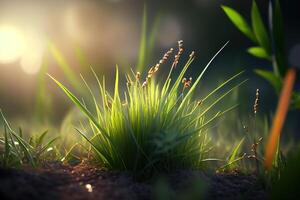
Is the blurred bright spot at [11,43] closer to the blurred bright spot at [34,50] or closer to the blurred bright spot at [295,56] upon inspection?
the blurred bright spot at [34,50]

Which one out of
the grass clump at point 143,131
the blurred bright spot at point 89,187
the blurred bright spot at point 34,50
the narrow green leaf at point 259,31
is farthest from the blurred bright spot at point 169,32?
the blurred bright spot at point 89,187

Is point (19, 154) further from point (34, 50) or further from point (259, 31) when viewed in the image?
point (34, 50)

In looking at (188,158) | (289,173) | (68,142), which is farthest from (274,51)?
(68,142)

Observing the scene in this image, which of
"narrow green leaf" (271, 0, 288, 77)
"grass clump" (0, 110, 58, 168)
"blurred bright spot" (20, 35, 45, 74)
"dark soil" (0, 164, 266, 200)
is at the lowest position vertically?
"dark soil" (0, 164, 266, 200)

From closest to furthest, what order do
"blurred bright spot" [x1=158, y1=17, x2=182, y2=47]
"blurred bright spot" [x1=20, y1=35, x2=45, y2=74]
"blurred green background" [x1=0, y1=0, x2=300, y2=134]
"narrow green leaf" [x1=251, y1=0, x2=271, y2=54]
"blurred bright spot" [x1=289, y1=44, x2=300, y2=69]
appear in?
"narrow green leaf" [x1=251, y1=0, x2=271, y2=54]
"blurred bright spot" [x1=20, y1=35, x2=45, y2=74]
"blurred green background" [x1=0, y1=0, x2=300, y2=134]
"blurred bright spot" [x1=158, y1=17, x2=182, y2=47]
"blurred bright spot" [x1=289, y1=44, x2=300, y2=69]

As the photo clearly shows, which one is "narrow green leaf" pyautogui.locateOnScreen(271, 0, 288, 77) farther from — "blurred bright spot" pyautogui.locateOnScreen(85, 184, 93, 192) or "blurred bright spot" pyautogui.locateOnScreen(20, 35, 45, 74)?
"blurred bright spot" pyautogui.locateOnScreen(20, 35, 45, 74)

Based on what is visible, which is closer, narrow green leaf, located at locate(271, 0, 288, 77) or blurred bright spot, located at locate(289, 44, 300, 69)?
narrow green leaf, located at locate(271, 0, 288, 77)

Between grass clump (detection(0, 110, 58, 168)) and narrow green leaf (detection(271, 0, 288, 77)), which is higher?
narrow green leaf (detection(271, 0, 288, 77))

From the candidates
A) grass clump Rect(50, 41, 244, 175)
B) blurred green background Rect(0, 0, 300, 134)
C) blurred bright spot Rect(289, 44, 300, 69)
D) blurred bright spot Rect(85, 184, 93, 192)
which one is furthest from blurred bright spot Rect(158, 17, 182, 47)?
blurred bright spot Rect(85, 184, 93, 192)
